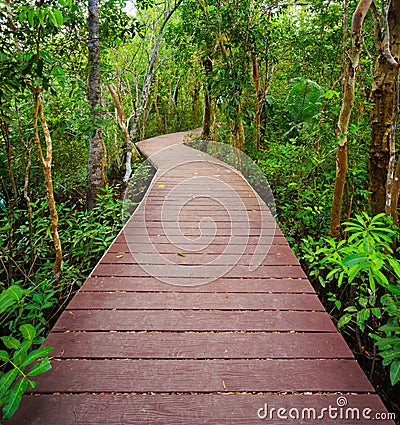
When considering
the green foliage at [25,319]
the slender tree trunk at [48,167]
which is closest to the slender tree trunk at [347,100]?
the green foliage at [25,319]

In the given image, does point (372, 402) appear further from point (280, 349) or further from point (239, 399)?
point (239, 399)

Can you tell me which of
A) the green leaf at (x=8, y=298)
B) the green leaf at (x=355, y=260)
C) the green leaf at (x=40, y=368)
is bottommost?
the green leaf at (x=40, y=368)

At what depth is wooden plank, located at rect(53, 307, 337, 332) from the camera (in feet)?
6.11

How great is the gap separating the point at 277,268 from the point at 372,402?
125 centimetres

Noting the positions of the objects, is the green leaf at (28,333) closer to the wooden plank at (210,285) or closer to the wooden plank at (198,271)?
the wooden plank at (210,285)

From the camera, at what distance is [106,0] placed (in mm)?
5121

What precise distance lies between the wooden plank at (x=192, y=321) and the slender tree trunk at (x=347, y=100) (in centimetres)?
130

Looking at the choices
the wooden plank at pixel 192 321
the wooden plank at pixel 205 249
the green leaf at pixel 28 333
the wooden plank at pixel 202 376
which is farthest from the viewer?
the wooden plank at pixel 205 249

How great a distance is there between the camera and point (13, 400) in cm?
115

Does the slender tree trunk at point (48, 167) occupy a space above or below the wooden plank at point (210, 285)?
above

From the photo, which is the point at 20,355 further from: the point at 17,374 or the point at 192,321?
the point at 192,321

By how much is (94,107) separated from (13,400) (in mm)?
4167

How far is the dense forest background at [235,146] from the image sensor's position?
2105mm

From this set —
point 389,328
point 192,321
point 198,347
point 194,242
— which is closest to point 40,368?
point 198,347
